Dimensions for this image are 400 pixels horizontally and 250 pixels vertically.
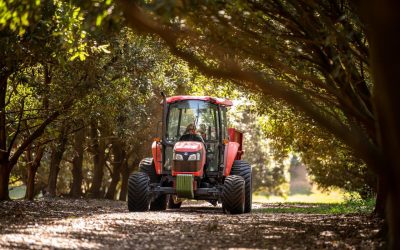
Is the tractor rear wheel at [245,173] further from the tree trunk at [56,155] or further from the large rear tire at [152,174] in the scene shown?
the tree trunk at [56,155]

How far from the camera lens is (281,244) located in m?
10.2

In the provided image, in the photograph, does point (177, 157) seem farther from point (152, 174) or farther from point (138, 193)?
point (152, 174)

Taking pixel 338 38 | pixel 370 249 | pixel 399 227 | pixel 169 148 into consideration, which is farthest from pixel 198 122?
pixel 399 227

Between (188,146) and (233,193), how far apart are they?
185 cm

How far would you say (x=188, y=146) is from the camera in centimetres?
1762

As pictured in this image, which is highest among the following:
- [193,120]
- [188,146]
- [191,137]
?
[193,120]

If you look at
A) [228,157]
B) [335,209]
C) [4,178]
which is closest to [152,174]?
[228,157]

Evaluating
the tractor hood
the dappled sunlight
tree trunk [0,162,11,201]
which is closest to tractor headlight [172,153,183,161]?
the tractor hood

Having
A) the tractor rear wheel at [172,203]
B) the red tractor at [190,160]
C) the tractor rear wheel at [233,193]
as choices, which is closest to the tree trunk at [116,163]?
the tractor rear wheel at [172,203]

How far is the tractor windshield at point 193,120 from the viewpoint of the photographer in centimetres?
1828

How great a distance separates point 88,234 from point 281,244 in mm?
2989

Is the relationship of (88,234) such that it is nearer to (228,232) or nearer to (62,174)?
(228,232)

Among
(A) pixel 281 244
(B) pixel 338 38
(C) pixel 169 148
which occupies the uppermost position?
(B) pixel 338 38

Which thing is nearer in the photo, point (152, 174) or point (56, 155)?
point (152, 174)
